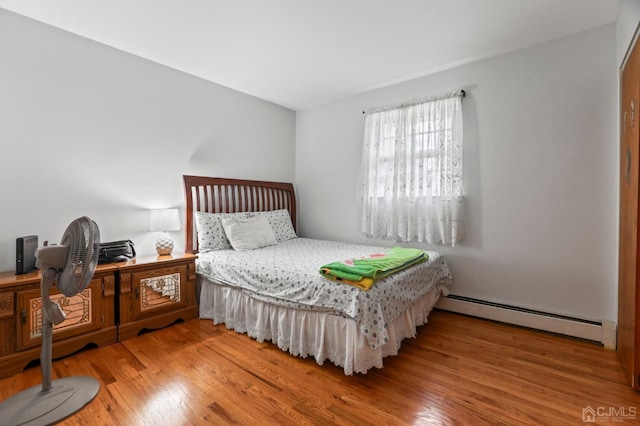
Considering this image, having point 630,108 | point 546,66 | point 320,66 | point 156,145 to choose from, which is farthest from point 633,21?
point 156,145

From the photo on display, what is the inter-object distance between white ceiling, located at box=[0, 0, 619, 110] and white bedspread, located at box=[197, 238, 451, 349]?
1.90 metres

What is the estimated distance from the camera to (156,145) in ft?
9.95

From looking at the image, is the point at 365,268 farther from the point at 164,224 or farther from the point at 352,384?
the point at 164,224

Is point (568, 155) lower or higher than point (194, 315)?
higher

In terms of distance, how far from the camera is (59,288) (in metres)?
1.60

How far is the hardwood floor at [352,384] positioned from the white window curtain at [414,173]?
45.7 inches

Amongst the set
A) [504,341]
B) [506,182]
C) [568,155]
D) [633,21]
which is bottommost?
[504,341]

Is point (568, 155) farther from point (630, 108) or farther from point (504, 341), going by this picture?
point (504, 341)

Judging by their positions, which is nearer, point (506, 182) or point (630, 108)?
point (630, 108)

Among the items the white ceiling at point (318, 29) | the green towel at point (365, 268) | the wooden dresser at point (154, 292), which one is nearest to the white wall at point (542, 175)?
the white ceiling at point (318, 29)

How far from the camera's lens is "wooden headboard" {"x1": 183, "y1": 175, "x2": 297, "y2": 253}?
3.27m

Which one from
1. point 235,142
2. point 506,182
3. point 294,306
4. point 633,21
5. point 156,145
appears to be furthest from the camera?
point 235,142

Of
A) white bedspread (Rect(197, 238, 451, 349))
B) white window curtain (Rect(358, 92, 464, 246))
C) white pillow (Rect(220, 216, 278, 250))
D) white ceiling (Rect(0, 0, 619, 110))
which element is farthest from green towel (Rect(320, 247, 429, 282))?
white ceiling (Rect(0, 0, 619, 110))

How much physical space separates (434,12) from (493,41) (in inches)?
30.3
